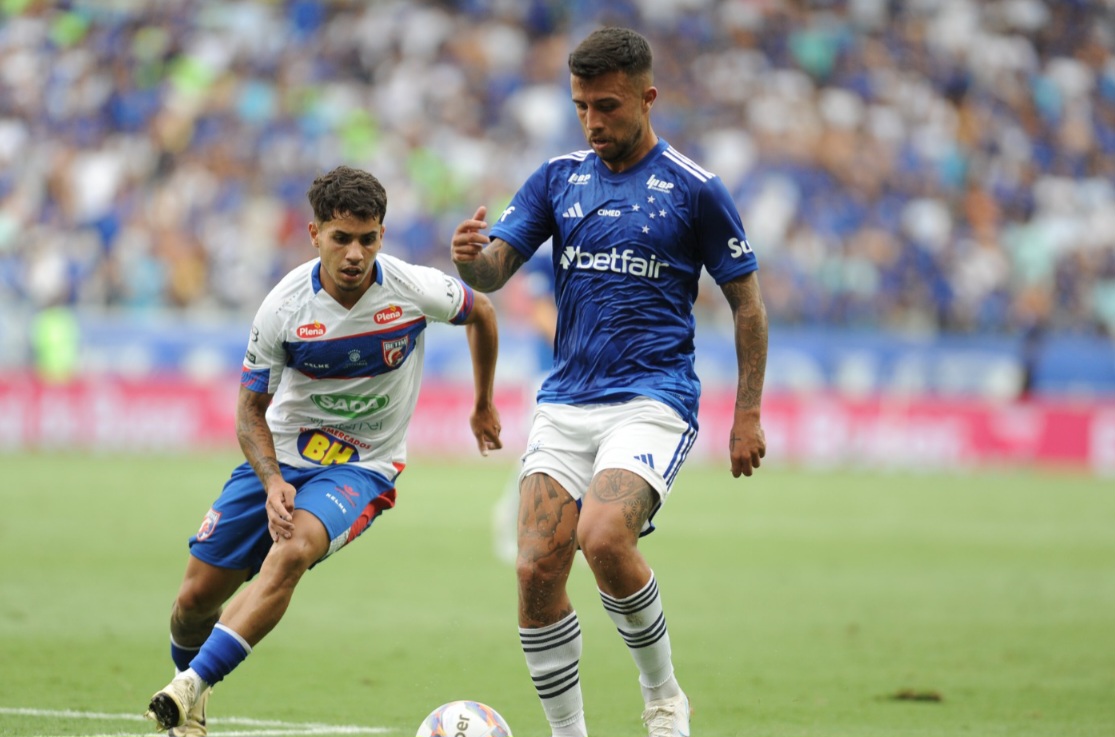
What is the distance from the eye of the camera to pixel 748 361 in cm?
630

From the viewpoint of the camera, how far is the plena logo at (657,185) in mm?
6383

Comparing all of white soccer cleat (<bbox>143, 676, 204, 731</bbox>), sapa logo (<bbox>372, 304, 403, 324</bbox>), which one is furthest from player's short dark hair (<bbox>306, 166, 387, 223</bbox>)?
white soccer cleat (<bbox>143, 676, 204, 731</bbox>)

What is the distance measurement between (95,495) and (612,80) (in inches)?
527

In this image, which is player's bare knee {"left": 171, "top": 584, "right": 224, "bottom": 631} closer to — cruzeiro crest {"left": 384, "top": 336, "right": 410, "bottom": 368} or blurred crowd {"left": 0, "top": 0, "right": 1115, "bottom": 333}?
cruzeiro crest {"left": 384, "top": 336, "right": 410, "bottom": 368}

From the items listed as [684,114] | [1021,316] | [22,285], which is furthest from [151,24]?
[1021,316]

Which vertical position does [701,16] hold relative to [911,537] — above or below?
above

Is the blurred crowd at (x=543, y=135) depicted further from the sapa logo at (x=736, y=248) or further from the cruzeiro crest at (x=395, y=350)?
the sapa logo at (x=736, y=248)

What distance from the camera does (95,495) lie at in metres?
18.2

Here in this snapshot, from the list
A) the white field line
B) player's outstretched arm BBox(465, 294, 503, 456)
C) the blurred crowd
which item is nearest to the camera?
the white field line

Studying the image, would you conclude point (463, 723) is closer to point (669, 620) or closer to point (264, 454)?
point (264, 454)

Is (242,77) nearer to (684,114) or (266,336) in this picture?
(684,114)

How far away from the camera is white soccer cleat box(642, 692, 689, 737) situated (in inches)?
246

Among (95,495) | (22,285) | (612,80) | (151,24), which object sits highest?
(151,24)

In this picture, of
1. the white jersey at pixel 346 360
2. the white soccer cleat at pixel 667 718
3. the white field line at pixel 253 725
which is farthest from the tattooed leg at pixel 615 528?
the white field line at pixel 253 725
